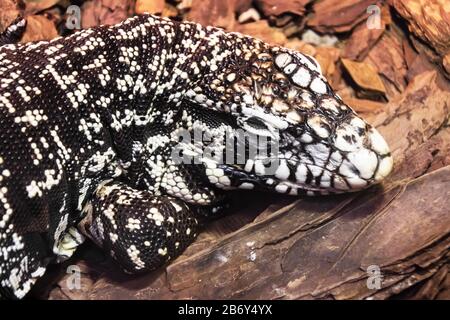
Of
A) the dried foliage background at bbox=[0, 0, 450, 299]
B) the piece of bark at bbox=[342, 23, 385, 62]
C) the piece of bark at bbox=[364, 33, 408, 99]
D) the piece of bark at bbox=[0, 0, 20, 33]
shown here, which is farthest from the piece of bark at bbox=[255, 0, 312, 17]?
the piece of bark at bbox=[0, 0, 20, 33]

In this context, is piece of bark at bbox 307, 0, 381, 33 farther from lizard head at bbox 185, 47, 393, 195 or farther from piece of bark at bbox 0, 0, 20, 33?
piece of bark at bbox 0, 0, 20, 33

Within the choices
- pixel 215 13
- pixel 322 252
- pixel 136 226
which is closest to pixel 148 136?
pixel 136 226

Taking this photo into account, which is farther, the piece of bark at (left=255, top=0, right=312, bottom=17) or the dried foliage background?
the piece of bark at (left=255, top=0, right=312, bottom=17)

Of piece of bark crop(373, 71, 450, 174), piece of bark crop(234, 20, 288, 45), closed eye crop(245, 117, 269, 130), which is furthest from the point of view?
piece of bark crop(234, 20, 288, 45)

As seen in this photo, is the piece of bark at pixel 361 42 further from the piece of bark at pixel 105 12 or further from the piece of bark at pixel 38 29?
the piece of bark at pixel 38 29

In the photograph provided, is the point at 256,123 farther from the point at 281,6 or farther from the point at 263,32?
the point at 281,6
